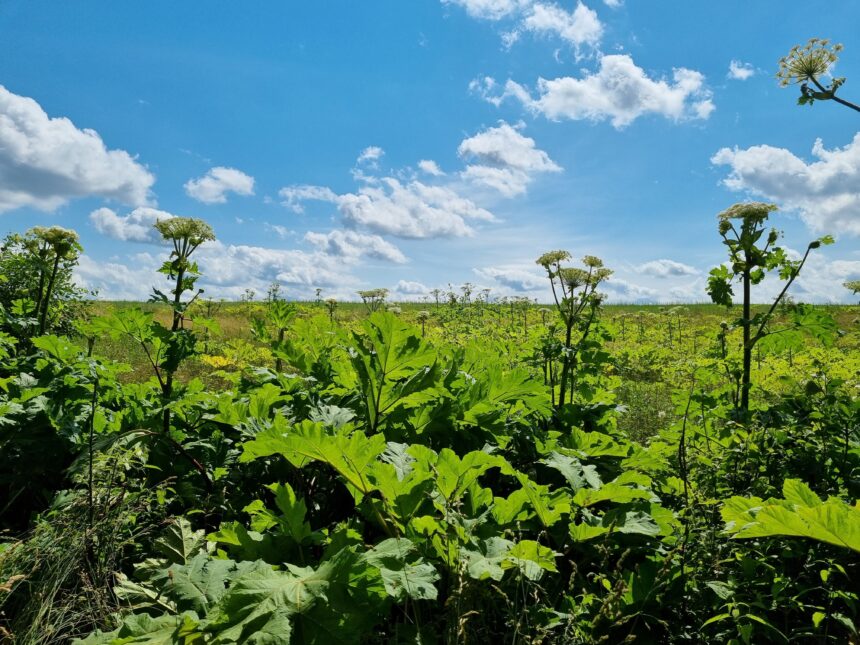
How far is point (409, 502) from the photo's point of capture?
192 cm

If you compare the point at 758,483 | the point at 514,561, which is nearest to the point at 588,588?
the point at 514,561

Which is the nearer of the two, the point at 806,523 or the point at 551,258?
the point at 806,523

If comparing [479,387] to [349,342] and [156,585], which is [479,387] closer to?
[349,342]

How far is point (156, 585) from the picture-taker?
2.03 m

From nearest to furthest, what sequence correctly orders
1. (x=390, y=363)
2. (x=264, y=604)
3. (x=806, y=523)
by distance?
(x=264, y=604) < (x=806, y=523) < (x=390, y=363)

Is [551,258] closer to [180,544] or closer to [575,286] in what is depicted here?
[575,286]

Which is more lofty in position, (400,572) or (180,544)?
(400,572)

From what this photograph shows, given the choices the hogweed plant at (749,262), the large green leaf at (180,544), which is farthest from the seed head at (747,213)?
the large green leaf at (180,544)

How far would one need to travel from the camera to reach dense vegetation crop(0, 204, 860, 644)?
1724 millimetres

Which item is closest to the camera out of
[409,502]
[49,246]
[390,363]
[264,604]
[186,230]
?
[264,604]

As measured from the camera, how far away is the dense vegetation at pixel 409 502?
1.72 metres

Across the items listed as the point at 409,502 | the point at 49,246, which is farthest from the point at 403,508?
the point at 49,246

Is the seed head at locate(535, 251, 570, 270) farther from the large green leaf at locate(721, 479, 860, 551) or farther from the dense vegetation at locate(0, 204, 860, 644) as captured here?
the large green leaf at locate(721, 479, 860, 551)

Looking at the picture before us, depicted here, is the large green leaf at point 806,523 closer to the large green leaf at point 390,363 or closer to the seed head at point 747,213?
the large green leaf at point 390,363
